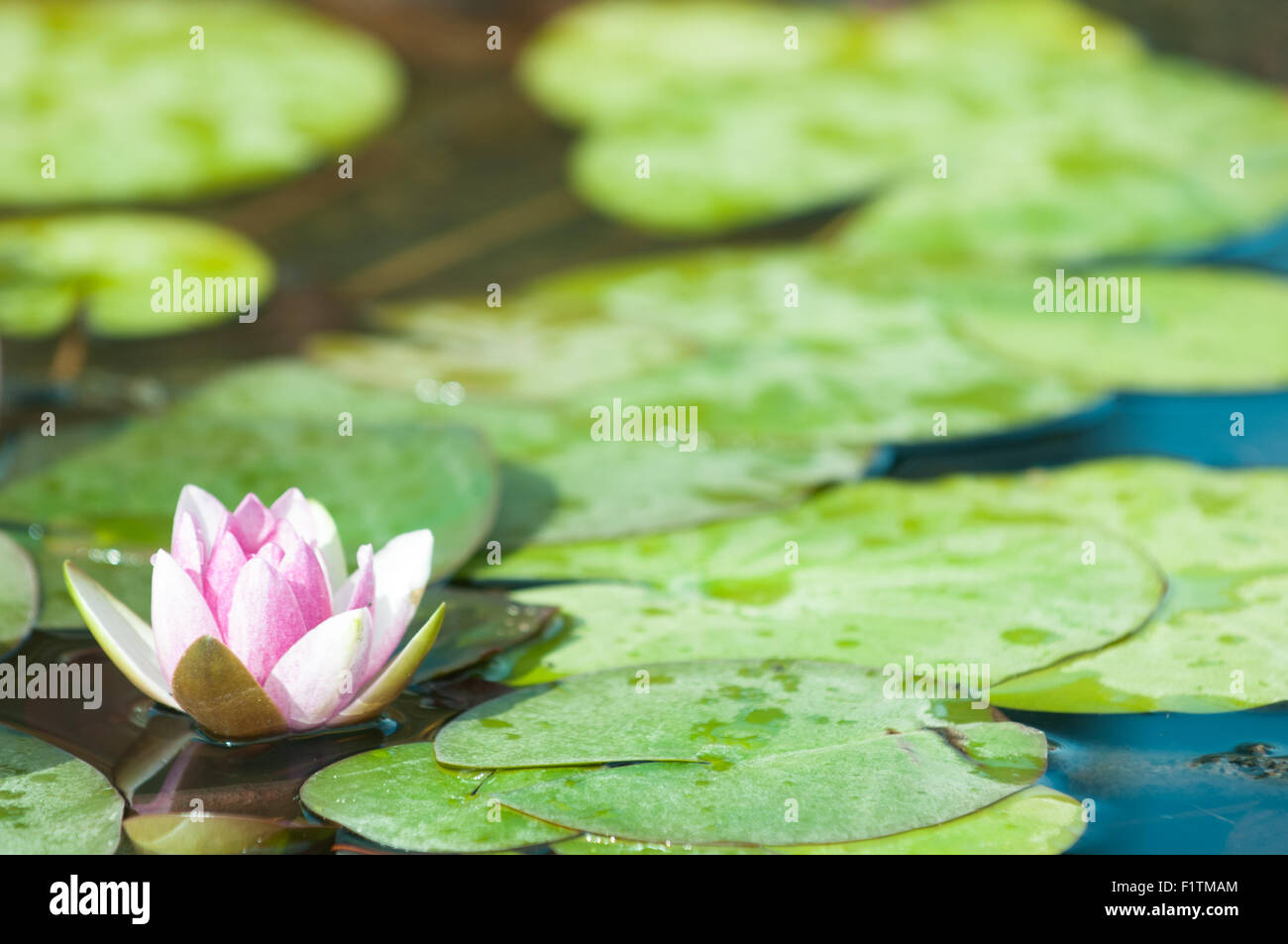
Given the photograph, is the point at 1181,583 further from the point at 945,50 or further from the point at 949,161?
the point at 945,50

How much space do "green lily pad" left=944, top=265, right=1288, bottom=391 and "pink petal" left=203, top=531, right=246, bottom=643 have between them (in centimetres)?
162

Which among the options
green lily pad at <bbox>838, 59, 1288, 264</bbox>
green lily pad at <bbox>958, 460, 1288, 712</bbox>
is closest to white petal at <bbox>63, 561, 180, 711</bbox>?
green lily pad at <bbox>958, 460, 1288, 712</bbox>

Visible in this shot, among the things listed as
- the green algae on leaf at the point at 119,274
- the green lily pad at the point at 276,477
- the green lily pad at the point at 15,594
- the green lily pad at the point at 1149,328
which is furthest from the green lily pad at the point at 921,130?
the green lily pad at the point at 15,594

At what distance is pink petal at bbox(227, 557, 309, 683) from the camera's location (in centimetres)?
129

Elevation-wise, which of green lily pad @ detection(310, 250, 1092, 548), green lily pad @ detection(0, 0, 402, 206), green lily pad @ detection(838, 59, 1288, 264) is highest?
green lily pad @ detection(0, 0, 402, 206)

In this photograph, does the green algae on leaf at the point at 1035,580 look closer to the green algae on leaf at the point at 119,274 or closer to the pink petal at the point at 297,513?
the pink petal at the point at 297,513

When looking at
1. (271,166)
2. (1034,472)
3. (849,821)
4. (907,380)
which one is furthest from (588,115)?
(849,821)

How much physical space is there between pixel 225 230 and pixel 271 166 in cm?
26

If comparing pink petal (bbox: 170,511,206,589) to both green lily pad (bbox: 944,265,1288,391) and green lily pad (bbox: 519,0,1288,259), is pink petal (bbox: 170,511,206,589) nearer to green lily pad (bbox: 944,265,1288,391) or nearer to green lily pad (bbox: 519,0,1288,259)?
green lily pad (bbox: 944,265,1288,391)

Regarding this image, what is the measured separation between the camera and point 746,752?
4.37 ft

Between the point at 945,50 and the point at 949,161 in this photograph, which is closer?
the point at 949,161

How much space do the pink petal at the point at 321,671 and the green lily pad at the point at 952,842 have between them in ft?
1.00

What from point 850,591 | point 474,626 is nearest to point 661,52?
point 850,591

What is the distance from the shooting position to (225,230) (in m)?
3.16
